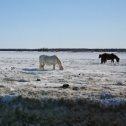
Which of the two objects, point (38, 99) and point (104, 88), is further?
point (104, 88)

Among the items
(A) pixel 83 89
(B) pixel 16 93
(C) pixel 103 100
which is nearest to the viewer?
(C) pixel 103 100

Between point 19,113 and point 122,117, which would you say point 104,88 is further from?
point 19,113

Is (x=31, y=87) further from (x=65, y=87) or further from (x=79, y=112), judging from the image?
(x=79, y=112)

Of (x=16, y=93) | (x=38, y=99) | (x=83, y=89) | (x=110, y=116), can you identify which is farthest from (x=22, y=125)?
(x=83, y=89)

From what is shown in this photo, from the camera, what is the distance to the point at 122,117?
36.7ft

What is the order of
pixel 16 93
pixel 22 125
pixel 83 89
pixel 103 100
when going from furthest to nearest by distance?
pixel 83 89 < pixel 16 93 < pixel 103 100 < pixel 22 125

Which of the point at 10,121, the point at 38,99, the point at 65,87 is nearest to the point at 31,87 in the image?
the point at 65,87

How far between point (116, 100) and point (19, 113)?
340cm

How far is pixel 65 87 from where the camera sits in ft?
47.6

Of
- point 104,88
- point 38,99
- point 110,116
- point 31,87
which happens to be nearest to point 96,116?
point 110,116

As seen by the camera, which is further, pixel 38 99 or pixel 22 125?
pixel 38 99

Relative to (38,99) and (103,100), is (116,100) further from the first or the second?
(38,99)

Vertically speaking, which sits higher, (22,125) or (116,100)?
(116,100)

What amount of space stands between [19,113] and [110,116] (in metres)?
3.07
